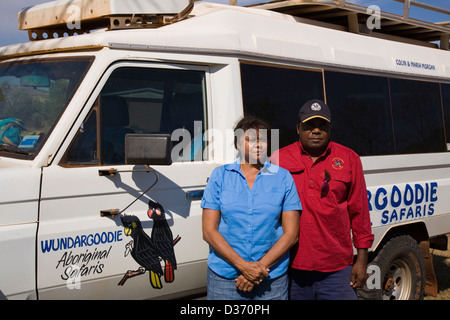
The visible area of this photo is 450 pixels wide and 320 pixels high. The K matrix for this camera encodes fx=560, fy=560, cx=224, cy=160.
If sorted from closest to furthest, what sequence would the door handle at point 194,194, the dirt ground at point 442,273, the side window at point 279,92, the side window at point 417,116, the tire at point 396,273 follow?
the door handle at point 194,194 → the side window at point 279,92 → the tire at point 396,273 → the side window at point 417,116 → the dirt ground at point 442,273

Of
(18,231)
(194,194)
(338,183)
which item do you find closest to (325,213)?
(338,183)

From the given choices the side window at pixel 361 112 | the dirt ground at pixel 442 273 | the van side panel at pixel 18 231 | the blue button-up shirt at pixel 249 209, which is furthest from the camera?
the dirt ground at pixel 442 273

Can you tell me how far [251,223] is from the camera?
3229 millimetres

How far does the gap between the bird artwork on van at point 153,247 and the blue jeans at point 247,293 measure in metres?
0.50

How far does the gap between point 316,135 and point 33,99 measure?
1876mm

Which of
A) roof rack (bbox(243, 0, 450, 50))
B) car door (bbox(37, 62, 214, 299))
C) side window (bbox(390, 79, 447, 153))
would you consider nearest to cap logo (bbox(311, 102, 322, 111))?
car door (bbox(37, 62, 214, 299))

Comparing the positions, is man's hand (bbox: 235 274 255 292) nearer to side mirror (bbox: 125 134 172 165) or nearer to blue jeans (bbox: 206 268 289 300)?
blue jeans (bbox: 206 268 289 300)

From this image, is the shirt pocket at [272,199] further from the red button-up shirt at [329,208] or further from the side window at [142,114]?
the side window at [142,114]

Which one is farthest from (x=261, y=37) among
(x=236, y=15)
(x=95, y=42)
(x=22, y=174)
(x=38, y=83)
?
(x=22, y=174)

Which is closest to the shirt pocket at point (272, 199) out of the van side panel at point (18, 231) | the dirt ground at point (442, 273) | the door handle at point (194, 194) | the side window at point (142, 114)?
the door handle at point (194, 194)

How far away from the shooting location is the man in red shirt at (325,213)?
3471mm

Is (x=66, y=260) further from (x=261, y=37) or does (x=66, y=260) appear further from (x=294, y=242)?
(x=261, y=37)

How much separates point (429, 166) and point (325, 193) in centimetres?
255

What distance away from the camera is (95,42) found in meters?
3.62
